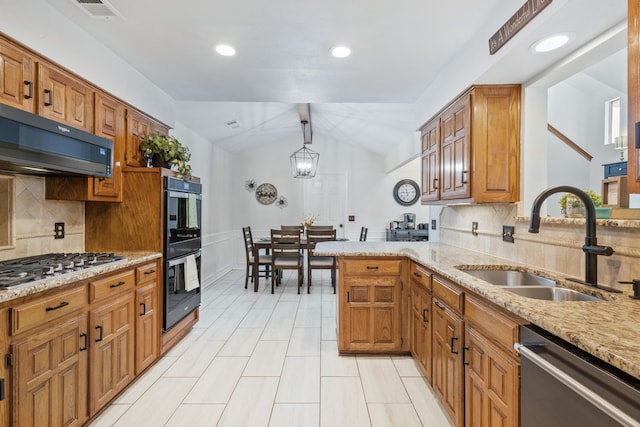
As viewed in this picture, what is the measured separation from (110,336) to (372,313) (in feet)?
6.14

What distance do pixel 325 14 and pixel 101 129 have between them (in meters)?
1.83

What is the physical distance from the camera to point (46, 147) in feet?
5.70

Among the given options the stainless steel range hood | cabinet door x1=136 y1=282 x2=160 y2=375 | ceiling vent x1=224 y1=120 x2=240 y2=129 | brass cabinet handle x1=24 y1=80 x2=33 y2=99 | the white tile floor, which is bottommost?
the white tile floor

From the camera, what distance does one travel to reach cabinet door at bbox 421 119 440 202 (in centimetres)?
300

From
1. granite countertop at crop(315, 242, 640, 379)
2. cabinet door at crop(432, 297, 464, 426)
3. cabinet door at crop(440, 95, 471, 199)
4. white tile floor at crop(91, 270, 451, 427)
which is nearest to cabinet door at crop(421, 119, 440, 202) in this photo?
cabinet door at crop(440, 95, 471, 199)

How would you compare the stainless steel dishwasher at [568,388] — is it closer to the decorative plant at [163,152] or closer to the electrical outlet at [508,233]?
the electrical outlet at [508,233]

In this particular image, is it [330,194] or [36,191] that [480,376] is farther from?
[330,194]

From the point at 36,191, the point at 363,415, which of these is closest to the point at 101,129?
the point at 36,191

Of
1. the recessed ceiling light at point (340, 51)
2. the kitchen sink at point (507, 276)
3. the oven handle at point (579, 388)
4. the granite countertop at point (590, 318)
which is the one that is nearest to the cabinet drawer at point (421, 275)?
the kitchen sink at point (507, 276)

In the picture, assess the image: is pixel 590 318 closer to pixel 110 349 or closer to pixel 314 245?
pixel 110 349

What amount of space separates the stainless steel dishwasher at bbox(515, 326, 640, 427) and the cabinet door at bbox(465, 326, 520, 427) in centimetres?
7

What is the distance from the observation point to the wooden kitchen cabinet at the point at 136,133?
2743 millimetres

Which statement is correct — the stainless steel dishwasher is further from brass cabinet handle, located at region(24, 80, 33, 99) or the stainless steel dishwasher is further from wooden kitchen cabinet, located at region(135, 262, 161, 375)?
brass cabinet handle, located at region(24, 80, 33, 99)

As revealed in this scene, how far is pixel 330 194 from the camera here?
7141 mm
